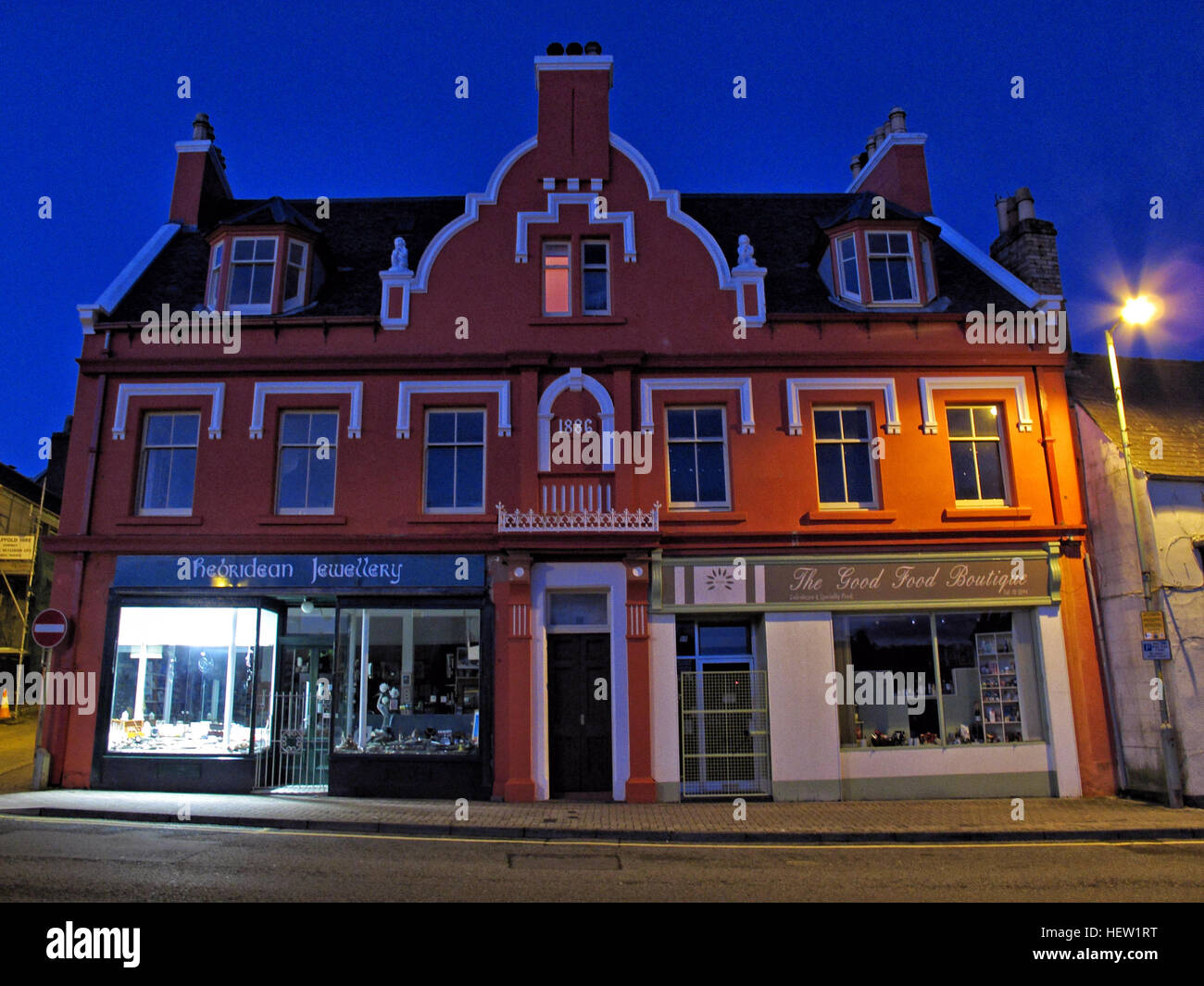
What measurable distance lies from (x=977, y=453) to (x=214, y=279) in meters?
15.6

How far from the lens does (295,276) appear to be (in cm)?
1788

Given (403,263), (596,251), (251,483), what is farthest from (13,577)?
(596,251)

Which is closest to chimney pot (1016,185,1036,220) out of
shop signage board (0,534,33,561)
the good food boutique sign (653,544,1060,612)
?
the good food boutique sign (653,544,1060,612)

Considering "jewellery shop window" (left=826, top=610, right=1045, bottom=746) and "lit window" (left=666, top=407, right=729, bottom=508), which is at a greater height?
"lit window" (left=666, top=407, right=729, bottom=508)

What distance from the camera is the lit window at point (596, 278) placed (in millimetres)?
17156

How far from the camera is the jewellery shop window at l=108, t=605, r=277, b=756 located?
15539 mm

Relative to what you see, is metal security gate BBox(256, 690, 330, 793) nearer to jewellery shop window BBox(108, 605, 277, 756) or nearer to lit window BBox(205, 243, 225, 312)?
jewellery shop window BBox(108, 605, 277, 756)

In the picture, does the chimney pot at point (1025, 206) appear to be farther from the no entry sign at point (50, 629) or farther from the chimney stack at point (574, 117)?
the no entry sign at point (50, 629)

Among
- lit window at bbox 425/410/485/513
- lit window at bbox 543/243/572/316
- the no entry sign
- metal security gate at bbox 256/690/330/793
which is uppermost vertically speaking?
lit window at bbox 543/243/572/316

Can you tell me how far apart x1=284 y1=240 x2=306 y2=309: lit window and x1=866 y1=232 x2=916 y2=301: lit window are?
38.3ft

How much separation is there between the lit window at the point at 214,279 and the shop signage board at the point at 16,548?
18.5 meters

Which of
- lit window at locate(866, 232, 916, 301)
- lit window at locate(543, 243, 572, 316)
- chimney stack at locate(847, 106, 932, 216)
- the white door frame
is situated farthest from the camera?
chimney stack at locate(847, 106, 932, 216)

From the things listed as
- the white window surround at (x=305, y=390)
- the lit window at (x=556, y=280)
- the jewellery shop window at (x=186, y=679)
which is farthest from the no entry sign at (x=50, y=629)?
the lit window at (x=556, y=280)

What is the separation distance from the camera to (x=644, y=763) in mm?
14867
